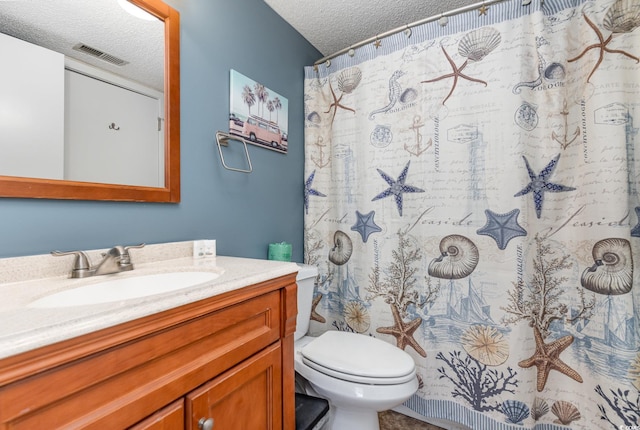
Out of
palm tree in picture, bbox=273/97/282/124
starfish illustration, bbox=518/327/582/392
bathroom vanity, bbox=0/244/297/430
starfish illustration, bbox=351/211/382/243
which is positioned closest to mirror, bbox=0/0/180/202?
bathroom vanity, bbox=0/244/297/430

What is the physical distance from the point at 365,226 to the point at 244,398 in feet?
3.71

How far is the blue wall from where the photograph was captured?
900 millimetres

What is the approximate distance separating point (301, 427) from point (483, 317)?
946 millimetres

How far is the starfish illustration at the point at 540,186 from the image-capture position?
1.28 meters

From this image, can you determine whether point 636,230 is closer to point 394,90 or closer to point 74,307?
point 394,90

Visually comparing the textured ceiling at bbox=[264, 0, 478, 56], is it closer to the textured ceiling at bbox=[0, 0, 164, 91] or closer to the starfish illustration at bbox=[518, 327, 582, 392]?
the textured ceiling at bbox=[0, 0, 164, 91]

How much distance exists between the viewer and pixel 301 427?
1099mm

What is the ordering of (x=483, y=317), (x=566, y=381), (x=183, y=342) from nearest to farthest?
(x=183, y=342), (x=566, y=381), (x=483, y=317)

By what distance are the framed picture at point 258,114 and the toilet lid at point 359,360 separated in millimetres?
1090

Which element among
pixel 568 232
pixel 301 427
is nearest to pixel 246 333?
pixel 301 427

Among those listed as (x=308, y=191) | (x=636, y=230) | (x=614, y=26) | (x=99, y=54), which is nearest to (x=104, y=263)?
(x=99, y=54)

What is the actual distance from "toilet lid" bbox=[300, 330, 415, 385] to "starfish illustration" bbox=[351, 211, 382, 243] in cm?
57

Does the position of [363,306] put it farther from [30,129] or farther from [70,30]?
[70,30]

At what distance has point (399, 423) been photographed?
157cm
